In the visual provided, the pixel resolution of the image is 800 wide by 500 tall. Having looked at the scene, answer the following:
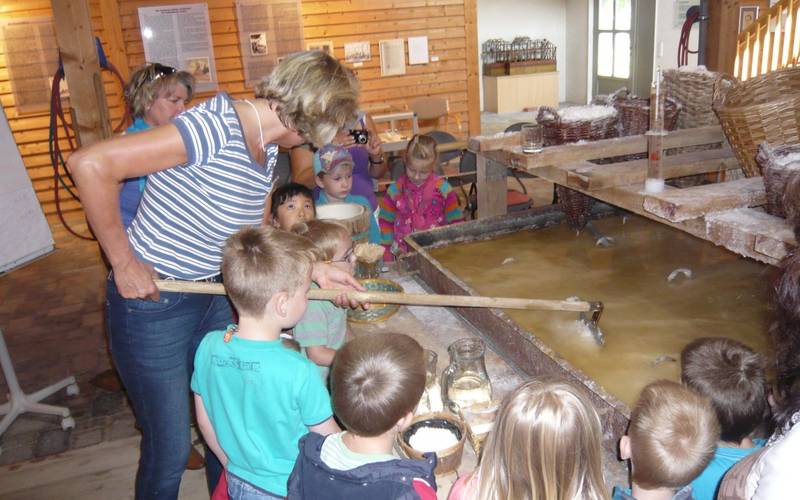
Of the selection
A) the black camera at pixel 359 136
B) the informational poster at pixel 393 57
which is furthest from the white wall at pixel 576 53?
the black camera at pixel 359 136

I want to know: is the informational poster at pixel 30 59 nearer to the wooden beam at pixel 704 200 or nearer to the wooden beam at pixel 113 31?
the wooden beam at pixel 113 31

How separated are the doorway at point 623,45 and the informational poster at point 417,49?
6002mm

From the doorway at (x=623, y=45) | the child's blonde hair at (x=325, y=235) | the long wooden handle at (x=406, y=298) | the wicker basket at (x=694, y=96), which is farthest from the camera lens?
the doorway at (x=623, y=45)

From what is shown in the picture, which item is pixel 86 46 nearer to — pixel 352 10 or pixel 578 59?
pixel 352 10

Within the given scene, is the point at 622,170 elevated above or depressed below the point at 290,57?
below

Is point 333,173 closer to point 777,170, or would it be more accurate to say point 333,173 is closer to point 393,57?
point 777,170

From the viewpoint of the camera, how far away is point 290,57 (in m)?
1.98

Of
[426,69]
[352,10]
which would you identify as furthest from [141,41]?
[426,69]

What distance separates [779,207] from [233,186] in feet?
5.29

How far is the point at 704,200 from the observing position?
201cm

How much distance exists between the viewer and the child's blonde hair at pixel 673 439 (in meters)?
1.52

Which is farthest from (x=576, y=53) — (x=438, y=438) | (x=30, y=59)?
(x=438, y=438)

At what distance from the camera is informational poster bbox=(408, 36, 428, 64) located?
10.4 metres

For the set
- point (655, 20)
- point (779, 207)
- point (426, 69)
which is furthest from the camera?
point (655, 20)
